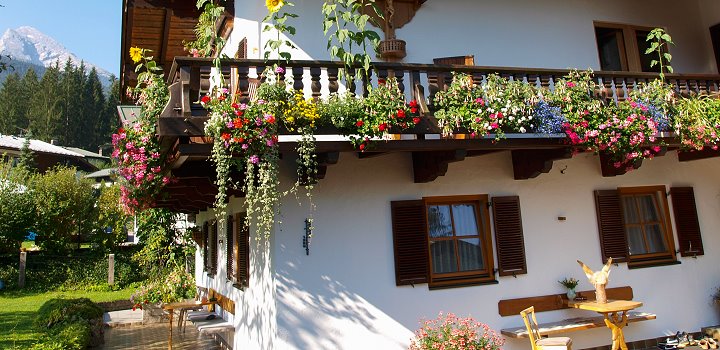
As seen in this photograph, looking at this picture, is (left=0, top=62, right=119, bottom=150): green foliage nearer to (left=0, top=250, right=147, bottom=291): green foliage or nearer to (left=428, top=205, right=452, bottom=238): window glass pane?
(left=0, top=250, right=147, bottom=291): green foliage

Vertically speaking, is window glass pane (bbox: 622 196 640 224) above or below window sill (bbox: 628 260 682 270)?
above

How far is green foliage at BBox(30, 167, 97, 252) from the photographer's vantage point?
22.4 m

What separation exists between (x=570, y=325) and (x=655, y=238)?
2.59 m

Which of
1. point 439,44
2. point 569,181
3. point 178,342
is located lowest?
point 178,342

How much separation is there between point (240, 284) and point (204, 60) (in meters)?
4.12

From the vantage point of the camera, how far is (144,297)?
1327cm

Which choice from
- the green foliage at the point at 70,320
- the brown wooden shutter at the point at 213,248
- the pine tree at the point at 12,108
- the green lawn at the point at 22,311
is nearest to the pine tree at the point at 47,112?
the pine tree at the point at 12,108

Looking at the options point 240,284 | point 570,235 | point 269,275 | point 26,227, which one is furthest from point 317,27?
point 26,227

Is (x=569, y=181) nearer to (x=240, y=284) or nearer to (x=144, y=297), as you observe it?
(x=240, y=284)

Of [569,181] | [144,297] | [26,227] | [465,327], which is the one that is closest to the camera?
[465,327]

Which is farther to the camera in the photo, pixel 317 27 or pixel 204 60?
pixel 317 27

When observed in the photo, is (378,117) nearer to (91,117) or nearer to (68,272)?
(68,272)

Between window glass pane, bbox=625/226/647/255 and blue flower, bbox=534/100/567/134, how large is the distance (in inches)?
117

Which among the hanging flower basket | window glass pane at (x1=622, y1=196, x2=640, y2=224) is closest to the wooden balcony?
the hanging flower basket
